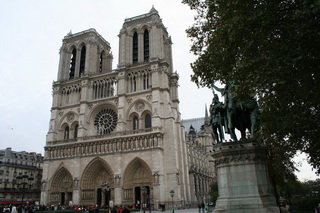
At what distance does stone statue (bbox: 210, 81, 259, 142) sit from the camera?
1060 centimetres

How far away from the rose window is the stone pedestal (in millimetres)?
30235

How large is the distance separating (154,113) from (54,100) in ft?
57.7

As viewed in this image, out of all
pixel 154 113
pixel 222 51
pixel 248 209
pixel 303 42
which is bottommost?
pixel 248 209

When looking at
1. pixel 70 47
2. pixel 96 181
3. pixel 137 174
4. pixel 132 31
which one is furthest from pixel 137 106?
pixel 70 47

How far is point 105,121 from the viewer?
39.8 m

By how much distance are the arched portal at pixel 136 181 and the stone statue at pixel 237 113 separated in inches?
937

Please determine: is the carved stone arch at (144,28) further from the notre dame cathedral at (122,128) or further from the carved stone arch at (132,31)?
the carved stone arch at (132,31)

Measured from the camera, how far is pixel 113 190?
35250 mm

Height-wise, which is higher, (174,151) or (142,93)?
(142,93)

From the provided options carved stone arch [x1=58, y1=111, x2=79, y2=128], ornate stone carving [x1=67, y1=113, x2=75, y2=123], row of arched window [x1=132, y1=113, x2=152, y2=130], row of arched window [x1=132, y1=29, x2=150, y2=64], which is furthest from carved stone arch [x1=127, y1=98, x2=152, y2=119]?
ornate stone carving [x1=67, y1=113, x2=75, y2=123]

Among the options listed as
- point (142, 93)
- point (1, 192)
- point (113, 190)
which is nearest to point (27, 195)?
point (1, 192)

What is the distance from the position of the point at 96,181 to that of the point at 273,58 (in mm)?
32715

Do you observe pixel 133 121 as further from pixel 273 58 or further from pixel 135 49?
pixel 273 58

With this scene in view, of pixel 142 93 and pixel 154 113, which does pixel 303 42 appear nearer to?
pixel 154 113
